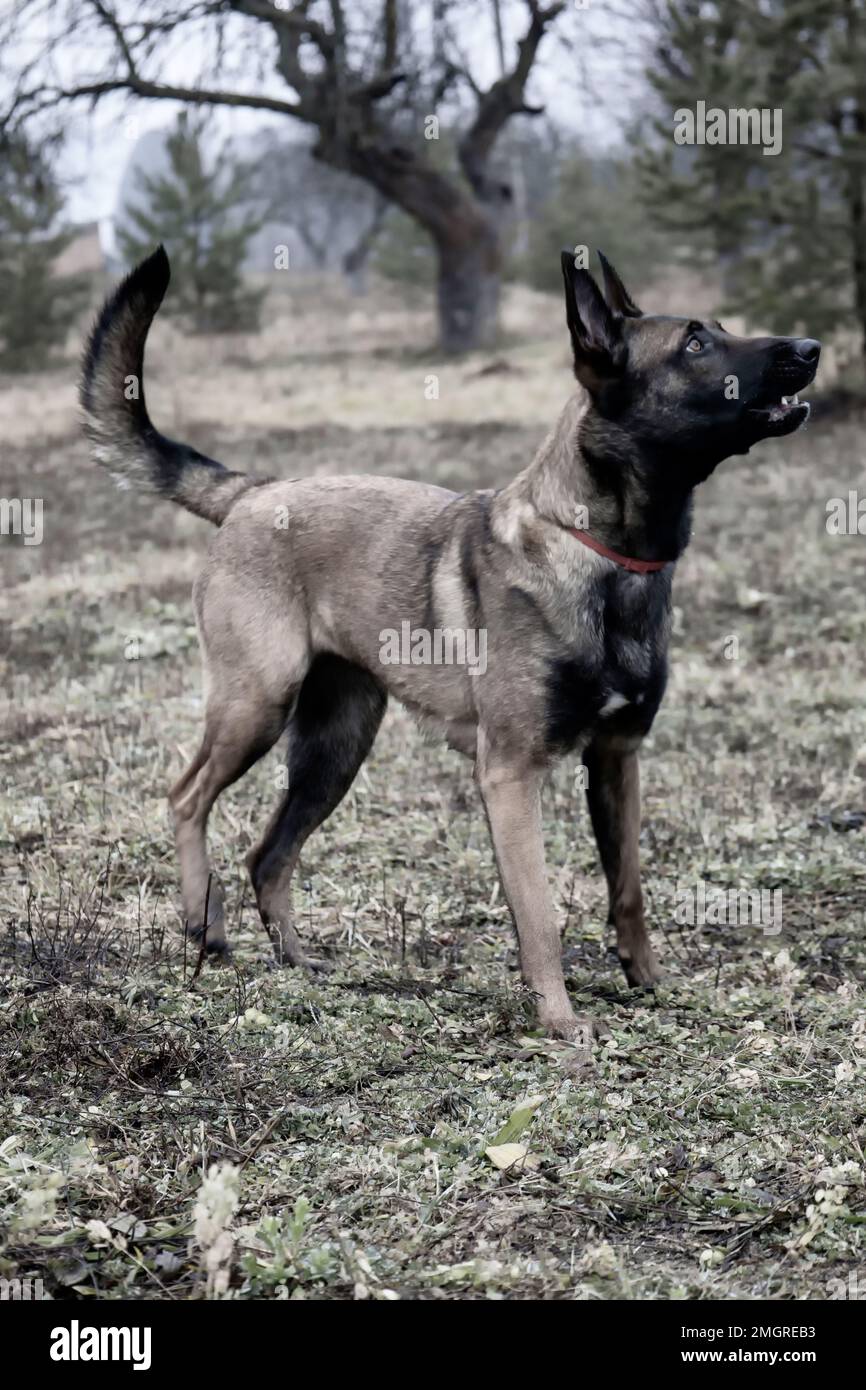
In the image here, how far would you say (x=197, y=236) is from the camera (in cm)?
3072

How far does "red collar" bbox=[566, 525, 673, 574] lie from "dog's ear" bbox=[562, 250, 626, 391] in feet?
1.46

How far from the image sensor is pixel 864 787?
661 centimetres

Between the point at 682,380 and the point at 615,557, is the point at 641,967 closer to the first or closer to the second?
the point at 615,557

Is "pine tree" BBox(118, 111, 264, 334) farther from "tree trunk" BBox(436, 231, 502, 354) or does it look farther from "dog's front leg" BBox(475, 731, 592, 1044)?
"dog's front leg" BBox(475, 731, 592, 1044)

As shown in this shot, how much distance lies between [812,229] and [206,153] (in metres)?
20.1

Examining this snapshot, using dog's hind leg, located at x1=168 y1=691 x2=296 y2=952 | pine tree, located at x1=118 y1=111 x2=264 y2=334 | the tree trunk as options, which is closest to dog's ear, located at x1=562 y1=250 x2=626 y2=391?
dog's hind leg, located at x1=168 y1=691 x2=296 y2=952

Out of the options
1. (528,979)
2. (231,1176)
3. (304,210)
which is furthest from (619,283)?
(304,210)

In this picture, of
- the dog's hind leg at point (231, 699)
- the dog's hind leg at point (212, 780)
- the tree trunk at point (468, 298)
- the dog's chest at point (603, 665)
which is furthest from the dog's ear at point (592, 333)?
the tree trunk at point (468, 298)

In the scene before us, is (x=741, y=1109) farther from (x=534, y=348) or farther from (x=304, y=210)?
(x=304, y=210)

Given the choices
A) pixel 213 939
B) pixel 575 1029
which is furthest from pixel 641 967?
pixel 213 939

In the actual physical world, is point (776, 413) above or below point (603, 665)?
above

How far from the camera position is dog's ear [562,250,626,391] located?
4242mm

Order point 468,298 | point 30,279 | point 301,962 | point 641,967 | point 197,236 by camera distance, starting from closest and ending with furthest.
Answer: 1. point 641,967
2. point 301,962
3. point 30,279
4. point 468,298
5. point 197,236

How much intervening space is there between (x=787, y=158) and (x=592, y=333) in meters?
13.5
